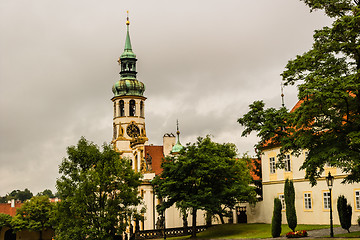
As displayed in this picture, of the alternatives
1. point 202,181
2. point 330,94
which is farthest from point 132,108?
point 330,94

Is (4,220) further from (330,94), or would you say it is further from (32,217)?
(330,94)

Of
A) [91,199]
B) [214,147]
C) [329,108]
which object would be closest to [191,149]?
[214,147]

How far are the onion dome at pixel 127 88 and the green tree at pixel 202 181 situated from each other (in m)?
38.0

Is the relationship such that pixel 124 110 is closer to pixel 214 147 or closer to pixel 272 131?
pixel 214 147

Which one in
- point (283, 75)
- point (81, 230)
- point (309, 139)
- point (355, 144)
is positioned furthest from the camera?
point (81, 230)

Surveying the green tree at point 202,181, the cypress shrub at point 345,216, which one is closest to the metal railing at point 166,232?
the green tree at point 202,181

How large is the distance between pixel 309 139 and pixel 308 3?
7726mm

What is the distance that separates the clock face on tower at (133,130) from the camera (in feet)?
258

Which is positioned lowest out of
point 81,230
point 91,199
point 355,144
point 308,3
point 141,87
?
point 81,230

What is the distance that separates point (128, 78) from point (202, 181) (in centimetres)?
4370

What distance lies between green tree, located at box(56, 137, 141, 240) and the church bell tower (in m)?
34.5

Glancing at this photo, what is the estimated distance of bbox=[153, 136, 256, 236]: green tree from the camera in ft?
135

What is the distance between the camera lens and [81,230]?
38.1m

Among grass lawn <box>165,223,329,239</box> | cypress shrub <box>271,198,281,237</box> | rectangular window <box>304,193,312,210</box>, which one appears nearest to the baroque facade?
grass lawn <box>165,223,329,239</box>
